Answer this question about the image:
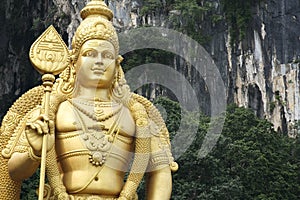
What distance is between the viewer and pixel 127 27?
1794 cm

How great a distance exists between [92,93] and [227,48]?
14268mm

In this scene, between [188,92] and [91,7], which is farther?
[188,92]

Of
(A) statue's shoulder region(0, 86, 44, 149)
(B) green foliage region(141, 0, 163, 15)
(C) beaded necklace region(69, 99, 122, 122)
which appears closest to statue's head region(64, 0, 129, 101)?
(C) beaded necklace region(69, 99, 122, 122)

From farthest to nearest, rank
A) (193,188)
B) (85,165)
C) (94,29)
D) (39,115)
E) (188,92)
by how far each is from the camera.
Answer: (188,92)
(193,188)
(94,29)
(85,165)
(39,115)

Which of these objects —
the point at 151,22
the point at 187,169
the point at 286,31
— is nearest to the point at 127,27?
A: the point at 151,22

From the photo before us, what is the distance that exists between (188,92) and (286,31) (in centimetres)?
385

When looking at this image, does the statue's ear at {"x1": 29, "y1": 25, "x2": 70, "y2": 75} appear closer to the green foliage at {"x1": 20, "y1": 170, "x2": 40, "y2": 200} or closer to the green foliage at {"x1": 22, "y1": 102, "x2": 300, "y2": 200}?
the green foliage at {"x1": 22, "y1": 102, "x2": 300, "y2": 200}

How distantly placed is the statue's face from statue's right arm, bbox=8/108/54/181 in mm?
572

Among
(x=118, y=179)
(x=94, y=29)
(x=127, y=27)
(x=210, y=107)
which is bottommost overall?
(x=118, y=179)

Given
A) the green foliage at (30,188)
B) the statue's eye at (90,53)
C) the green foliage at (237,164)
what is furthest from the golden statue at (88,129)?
the green foliage at (30,188)

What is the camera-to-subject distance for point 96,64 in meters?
4.46

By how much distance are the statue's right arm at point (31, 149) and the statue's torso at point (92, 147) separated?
0.24 meters

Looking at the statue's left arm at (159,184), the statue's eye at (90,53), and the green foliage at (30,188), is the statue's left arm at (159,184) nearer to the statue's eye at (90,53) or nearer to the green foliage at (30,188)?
the statue's eye at (90,53)

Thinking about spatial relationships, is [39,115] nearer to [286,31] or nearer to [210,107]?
[210,107]
